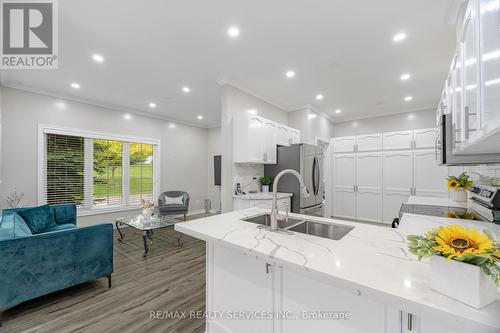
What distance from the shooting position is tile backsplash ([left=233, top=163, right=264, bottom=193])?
12.5 feet

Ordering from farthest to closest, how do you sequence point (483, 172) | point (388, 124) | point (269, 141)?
point (388, 124) < point (269, 141) < point (483, 172)

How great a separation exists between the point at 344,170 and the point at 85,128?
6.34m

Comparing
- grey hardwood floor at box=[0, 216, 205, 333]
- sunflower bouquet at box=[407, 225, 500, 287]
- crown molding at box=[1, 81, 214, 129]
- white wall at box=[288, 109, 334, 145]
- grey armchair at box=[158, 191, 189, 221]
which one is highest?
crown molding at box=[1, 81, 214, 129]

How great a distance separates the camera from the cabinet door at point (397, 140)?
15.9 ft

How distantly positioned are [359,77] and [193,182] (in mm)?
5161

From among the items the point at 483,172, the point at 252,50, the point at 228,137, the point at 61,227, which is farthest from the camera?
the point at 228,137

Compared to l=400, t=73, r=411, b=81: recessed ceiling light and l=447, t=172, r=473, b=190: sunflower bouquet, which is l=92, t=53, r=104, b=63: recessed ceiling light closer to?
l=400, t=73, r=411, b=81: recessed ceiling light

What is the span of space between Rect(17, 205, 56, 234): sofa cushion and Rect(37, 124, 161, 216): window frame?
0.99 metres

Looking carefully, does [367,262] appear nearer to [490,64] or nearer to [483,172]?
[490,64]

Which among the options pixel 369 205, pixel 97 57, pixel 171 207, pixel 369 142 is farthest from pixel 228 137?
pixel 369 205

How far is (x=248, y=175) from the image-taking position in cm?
410

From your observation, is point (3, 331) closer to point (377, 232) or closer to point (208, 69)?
point (377, 232)

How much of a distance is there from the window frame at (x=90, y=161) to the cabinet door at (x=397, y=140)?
5.90 meters

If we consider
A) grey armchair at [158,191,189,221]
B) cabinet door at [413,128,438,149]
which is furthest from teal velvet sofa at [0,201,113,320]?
cabinet door at [413,128,438,149]
